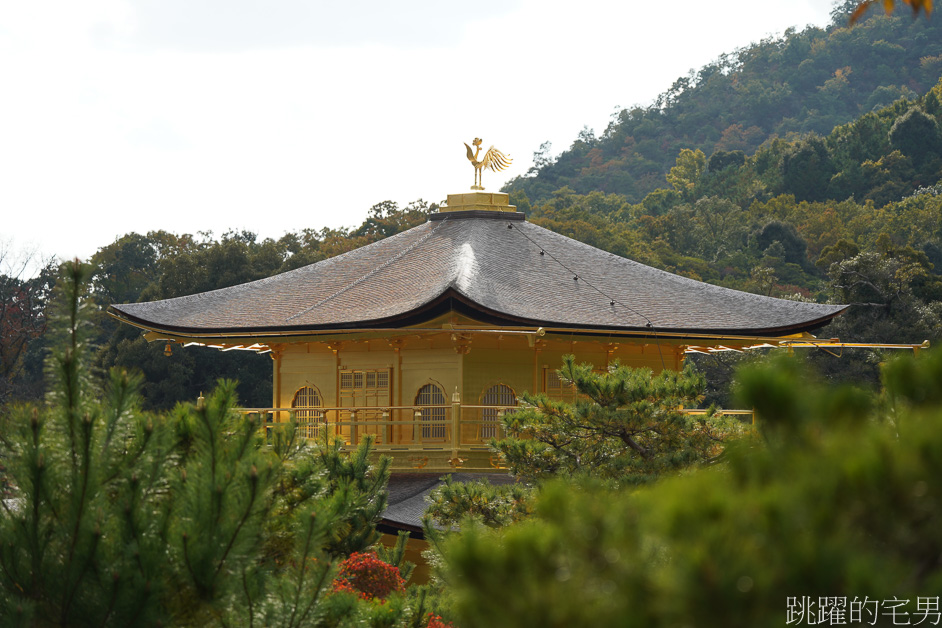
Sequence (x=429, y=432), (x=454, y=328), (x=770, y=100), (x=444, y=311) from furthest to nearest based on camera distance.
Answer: (x=770, y=100) → (x=429, y=432) → (x=454, y=328) → (x=444, y=311)

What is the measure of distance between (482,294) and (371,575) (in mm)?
6968

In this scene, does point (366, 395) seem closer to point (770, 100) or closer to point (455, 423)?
point (455, 423)

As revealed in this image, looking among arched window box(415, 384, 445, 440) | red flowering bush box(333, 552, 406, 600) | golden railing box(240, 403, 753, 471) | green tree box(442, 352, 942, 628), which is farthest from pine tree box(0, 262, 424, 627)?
arched window box(415, 384, 445, 440)

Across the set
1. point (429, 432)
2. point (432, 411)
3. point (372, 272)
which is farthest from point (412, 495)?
point (372, 272)

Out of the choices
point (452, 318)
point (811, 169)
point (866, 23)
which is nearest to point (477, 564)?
point (452, 318)

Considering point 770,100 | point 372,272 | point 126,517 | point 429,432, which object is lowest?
point 429,432

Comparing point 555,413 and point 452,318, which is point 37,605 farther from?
point 452,318

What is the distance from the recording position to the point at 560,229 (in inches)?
1957

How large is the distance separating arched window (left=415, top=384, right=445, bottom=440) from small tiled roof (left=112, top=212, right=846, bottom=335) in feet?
5.02

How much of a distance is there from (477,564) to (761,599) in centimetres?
66

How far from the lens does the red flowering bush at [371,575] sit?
1030cm

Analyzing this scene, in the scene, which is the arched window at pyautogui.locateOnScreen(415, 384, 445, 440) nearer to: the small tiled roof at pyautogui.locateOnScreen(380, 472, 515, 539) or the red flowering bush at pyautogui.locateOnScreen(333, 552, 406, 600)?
the small tiled roof at pyautogui.locateOnScreen(380, 472, 515, 539)

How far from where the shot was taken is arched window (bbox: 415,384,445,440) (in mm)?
17877

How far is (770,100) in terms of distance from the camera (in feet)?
348
